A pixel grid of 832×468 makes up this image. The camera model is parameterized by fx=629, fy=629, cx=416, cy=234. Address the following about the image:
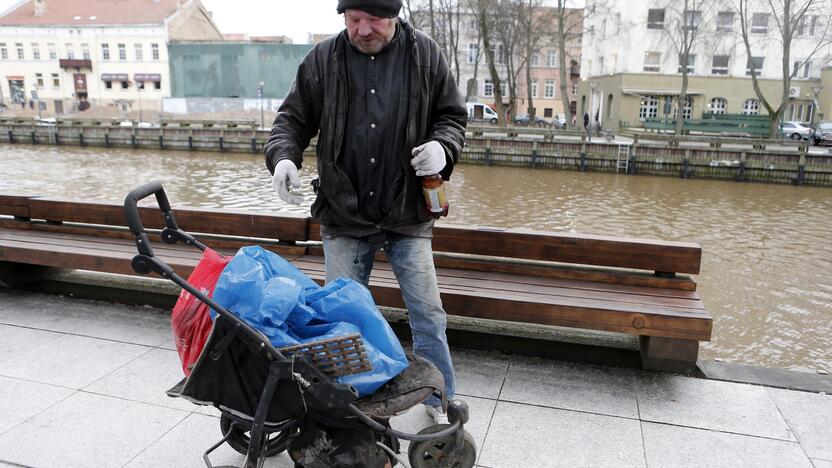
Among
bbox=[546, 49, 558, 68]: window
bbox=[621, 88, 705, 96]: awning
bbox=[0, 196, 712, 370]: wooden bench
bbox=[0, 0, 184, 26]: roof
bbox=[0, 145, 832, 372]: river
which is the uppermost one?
bbox=[0, 0, 184, 26]: roof

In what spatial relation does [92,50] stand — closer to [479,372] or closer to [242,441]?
[479,372]

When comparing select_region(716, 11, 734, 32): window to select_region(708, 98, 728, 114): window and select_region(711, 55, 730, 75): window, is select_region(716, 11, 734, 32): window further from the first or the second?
select_region(708, 98, 728, 114): window

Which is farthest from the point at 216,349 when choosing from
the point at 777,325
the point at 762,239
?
the point at 762,239

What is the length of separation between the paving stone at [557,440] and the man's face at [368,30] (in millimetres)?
1933

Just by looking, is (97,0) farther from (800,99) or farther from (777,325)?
(777,325)

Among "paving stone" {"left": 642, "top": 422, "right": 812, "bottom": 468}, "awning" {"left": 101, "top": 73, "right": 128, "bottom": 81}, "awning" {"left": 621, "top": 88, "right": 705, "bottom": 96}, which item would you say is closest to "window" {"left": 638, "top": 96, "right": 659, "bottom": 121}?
"awning" {"left": 621, "top": 88, "right": 705, "bottom": 96}

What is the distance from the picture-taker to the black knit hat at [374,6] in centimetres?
251

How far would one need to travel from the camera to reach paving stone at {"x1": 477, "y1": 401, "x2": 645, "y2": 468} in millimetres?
2906

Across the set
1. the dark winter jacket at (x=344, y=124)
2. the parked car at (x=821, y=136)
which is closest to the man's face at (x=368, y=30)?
the dark winter jacket at (x=344, y=124)

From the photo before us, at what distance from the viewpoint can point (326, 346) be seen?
2.21m

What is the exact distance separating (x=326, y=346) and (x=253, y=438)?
17.4 inches

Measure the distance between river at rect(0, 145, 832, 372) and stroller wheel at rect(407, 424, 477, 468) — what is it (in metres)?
4.87

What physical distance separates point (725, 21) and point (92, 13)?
55529 mm

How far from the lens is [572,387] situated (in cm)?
366
